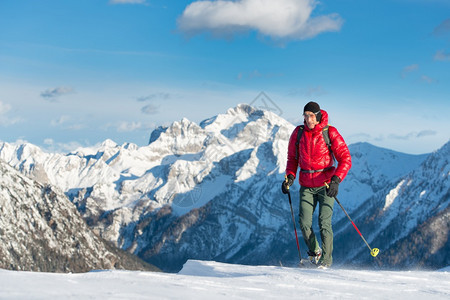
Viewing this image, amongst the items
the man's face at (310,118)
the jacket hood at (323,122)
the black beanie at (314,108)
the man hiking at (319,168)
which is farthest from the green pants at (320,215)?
the black beanie at (314,108)

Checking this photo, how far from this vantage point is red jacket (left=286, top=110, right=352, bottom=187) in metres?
19.7

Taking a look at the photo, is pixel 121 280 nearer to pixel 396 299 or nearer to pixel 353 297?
pixel 353 297

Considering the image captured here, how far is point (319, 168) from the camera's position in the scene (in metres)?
20.0

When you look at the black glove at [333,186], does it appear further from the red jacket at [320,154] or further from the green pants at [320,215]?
the green pants at [320,215]

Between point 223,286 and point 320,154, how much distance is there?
8.11m

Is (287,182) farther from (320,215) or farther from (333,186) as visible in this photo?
(333,186)

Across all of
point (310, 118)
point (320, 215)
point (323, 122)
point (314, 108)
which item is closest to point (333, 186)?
point (320, 215)

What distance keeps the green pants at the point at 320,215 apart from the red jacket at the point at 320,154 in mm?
366

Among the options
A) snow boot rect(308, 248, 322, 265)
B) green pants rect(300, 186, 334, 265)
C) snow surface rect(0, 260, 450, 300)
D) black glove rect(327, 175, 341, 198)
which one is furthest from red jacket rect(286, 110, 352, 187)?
snow surface rect(0, 260, 450, 300)

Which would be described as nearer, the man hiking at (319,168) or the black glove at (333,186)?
the black glove at (333,186)

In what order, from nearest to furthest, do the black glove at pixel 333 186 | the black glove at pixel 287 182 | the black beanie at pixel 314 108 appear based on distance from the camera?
the black glove at pixel 333 186 < the black beanie at pixel 314 108 < the black glove at pixel 287 182

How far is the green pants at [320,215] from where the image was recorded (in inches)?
784

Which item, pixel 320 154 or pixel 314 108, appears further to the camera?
pixel 320 154

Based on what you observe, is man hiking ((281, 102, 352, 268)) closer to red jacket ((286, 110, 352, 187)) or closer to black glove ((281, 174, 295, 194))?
red jacket ((286, 110, 352, 187))
